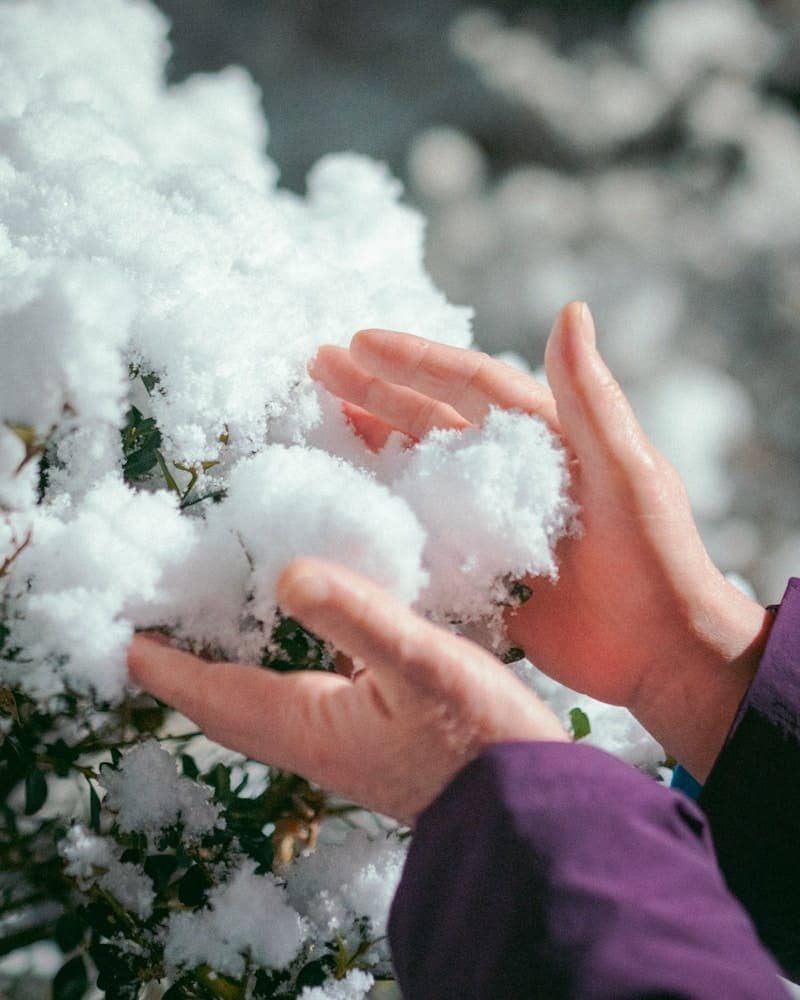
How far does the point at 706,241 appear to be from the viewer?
67.8 inches

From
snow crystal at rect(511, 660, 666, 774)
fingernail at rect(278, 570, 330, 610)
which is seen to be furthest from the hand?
snow crystal at rect(511, 660, 666, 774)

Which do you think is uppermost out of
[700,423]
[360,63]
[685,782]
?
[360,63]

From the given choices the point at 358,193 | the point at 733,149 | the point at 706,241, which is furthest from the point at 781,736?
the point at 733,149

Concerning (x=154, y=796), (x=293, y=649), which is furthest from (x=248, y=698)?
(x=154, y=796)

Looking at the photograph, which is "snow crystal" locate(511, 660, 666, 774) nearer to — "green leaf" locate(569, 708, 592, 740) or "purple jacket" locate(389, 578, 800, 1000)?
"green leaf" locate(569, 708, 592, 740)

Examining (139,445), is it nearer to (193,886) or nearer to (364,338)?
(364,338)

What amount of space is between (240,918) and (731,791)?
0.45 meters

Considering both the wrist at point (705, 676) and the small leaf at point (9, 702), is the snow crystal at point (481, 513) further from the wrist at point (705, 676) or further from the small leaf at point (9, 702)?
the small leaf at point (9, 702)

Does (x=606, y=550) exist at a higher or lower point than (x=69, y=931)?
higher

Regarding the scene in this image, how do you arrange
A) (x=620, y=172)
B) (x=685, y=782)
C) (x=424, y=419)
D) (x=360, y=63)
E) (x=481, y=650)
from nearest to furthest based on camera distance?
(x=481, y=650)
(x=424, y=419)
(x=685, y=782)
(x=360, y=63)
(x=620, y=172)

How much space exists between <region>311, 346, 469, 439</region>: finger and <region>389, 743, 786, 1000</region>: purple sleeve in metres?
0.37

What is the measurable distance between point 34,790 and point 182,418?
34 centimetres

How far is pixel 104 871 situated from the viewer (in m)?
0.66

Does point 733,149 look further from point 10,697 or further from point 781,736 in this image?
point 10,697
